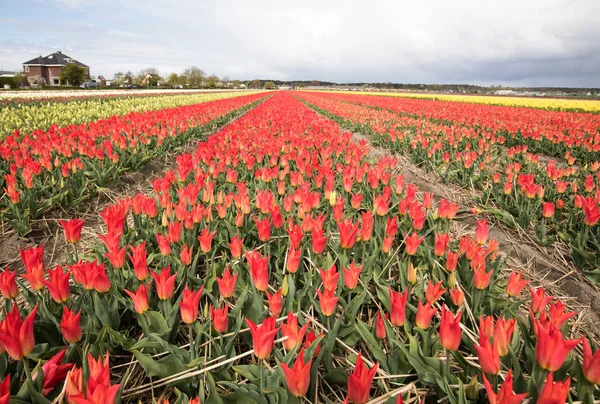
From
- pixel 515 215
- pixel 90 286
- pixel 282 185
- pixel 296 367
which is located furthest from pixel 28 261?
pixel 515 215

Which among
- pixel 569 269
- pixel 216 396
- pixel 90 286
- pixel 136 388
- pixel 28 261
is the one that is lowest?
pixel 569 269

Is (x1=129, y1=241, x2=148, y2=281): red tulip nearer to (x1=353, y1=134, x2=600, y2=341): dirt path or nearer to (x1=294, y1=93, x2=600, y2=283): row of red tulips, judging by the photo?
(x1=353, y1=134, x2=600, y2=341): dirt path

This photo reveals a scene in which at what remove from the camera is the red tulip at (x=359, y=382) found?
3.51ft

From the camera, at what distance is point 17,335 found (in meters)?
1.19

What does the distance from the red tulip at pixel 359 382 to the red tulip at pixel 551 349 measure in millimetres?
599

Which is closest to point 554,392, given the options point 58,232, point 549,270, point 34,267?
point 34,267

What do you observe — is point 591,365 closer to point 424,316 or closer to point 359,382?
point 424,316

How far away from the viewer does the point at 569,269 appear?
3.18 meters

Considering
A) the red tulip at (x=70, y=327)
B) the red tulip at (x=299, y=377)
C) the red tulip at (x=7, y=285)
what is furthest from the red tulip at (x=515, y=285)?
the red tulip at (x=7, y=285)

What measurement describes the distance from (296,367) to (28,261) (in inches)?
55.3

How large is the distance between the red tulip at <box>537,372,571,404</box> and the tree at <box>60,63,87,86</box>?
304 feet

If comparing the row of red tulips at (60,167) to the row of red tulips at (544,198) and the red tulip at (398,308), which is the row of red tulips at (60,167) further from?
the row of red tulips at (544,198)

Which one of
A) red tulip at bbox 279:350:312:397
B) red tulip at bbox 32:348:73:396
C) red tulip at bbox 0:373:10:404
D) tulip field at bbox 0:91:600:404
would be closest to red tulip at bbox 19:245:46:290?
tulip field at bbox 0:91:600:404

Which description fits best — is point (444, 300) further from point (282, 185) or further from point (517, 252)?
point (517, 252)
